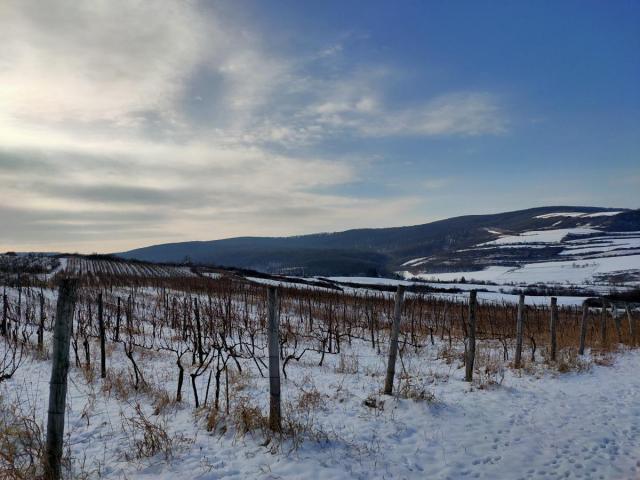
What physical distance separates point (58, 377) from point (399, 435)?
15.6 ft

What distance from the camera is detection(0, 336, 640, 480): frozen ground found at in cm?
515

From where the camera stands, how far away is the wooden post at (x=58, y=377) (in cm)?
417

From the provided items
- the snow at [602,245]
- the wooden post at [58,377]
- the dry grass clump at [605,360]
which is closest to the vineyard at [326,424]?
the wooden post at [58,377]

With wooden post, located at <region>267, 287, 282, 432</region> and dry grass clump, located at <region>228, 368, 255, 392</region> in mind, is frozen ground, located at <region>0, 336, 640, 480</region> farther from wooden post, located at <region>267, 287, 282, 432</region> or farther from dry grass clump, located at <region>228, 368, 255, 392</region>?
wooden post, located at <region>267, 287, 282, 432</region>

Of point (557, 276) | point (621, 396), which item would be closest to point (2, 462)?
point (621, 396)

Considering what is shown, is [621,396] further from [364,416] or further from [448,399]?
[364,416]

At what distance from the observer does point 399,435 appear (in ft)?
20.6

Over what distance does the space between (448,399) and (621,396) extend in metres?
4.19

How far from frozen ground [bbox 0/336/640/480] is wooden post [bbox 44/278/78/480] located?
0.59 meters

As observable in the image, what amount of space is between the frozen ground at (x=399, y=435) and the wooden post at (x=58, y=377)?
1.95ft

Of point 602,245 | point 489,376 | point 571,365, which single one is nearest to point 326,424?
point 489,376

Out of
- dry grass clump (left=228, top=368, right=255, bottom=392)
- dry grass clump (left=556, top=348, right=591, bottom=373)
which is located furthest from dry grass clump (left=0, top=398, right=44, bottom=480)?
dry grass clump (left=556, top=348, right=591, bottom=373)

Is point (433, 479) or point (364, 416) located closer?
point (433, 479)

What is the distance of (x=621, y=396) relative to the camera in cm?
905
